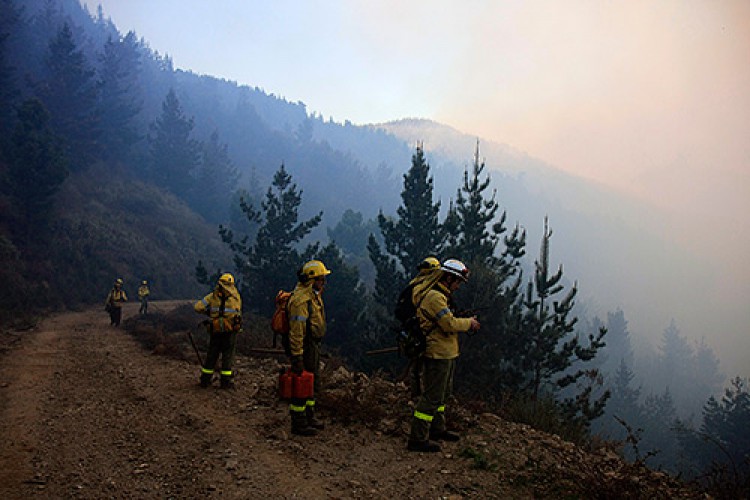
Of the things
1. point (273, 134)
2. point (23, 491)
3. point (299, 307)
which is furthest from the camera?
point (273, 134)

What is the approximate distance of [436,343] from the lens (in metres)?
5.45

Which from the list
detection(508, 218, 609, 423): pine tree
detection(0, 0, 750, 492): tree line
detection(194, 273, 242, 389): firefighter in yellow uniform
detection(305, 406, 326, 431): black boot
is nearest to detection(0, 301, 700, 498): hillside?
detection(305, 406, 326, 431): black boot

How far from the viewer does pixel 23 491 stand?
4.32 m

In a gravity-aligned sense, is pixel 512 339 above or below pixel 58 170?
below

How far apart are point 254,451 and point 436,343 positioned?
2521 mm

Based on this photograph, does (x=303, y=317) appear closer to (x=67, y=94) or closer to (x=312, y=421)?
(x=312, y=421)

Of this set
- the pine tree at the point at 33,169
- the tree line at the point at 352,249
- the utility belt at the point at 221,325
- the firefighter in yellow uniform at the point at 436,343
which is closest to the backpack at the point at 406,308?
the firefighter in yellow uniform at the point at 436,343

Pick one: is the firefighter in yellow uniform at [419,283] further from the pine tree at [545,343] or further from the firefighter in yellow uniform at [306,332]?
the pine tree at [545,343]

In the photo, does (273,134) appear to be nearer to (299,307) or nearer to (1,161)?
(1,161)

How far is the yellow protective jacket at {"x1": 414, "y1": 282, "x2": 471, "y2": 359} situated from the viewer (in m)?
5.28

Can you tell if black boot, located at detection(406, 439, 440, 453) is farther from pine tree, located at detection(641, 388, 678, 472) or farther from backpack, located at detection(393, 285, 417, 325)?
pine tree, located at detection(641, 388, 678, 472)

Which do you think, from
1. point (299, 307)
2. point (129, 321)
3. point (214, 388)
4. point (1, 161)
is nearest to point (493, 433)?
point (299, 307)

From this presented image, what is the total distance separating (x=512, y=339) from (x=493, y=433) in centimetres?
1004

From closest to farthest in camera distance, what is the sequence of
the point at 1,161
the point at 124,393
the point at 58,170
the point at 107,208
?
the point at 124,393, the point at 58,170, the point at 1,161, the point at 107,208
